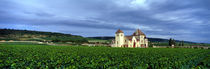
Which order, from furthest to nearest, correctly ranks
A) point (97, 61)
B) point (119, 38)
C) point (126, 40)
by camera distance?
point (126, 40), point (119, 38), point (97, 61)

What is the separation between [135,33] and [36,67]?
336 feet

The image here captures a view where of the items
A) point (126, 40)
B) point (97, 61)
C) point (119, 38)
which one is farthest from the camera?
point (126, 40)

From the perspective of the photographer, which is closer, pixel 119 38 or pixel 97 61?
pixel 97 61

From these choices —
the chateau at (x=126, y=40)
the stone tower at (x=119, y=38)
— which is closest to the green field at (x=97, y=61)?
the stone tower at (x=119, y=38)

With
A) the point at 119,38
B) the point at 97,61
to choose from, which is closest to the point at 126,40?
the point at 119,38

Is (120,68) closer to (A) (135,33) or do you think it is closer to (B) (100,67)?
(B) (100,67)

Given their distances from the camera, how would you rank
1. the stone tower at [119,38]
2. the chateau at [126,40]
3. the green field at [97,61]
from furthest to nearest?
the chateau at [126,40] → the stone tower at [119,38] → the green field at [97,61]

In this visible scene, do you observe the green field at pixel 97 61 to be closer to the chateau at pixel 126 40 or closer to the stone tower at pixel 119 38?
the stone tower at pixel 119 38

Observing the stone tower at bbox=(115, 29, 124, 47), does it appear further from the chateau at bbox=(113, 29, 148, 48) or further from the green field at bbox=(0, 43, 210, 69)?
the green field at bbox=(0, 43, 210, 69)

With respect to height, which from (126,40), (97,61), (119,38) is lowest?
(126,40)

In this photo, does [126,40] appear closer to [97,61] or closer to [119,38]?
[119,38]

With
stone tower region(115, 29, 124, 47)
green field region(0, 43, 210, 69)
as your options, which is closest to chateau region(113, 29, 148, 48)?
stone tower region(115, 29, 124, 47)

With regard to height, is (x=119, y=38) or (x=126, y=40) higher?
(x=119, y=38)

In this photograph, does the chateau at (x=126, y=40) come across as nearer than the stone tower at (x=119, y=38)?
No
